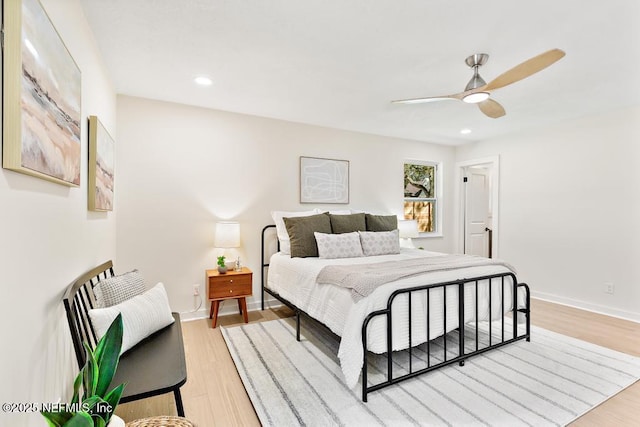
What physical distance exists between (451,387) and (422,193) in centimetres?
386

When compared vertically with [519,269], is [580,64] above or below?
above

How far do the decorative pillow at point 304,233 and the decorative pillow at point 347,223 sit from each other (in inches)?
6.6

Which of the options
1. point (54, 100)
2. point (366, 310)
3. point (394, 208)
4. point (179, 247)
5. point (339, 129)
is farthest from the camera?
point (394, 208)

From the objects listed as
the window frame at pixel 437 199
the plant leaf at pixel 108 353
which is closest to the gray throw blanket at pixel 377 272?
the plant leaf at pixel 108 353

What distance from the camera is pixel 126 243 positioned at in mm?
3248

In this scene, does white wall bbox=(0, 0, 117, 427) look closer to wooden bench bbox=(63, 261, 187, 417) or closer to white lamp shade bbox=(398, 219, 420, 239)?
wooden bench bbox=(63, 261, 187, 417)

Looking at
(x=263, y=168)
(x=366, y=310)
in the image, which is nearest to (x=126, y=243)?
(x=263, y=168)

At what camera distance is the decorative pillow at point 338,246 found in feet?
10.9

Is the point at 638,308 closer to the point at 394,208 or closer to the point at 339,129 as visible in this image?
the point at 394,208

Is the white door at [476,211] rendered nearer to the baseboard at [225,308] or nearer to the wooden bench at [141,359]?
the baseboard at [225,308]

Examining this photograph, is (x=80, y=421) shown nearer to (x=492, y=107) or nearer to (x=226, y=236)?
(x=226, y=236)

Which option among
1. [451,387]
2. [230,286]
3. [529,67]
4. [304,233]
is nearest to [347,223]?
[304,233]

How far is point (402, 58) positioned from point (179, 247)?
2970mm

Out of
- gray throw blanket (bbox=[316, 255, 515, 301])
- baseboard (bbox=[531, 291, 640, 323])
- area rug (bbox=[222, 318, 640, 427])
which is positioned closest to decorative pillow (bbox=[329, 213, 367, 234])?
gray throw blanket (bbox=[316, 255, 515, 301])
